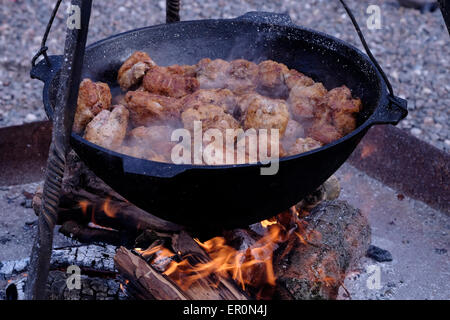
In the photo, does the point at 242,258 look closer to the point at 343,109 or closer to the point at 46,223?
the point at 343,109

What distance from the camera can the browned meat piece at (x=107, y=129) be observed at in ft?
6.75

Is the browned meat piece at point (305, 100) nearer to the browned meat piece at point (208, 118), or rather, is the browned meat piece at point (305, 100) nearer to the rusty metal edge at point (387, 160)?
the browned meat piece at point (208, 118)

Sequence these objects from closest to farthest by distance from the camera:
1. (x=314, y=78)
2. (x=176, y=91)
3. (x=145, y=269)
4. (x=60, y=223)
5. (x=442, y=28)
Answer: (x=145, y=269), (x=176, y=91), (x=314, y=78), (x=60, y=223), (x=442, y=28)

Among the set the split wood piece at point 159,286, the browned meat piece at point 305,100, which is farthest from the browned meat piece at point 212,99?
the split wood piece at point 159,286

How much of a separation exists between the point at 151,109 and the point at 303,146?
0.73m

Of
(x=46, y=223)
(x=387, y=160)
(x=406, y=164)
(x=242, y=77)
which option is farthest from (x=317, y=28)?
(x=46, y=223)

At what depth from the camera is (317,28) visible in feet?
18.3

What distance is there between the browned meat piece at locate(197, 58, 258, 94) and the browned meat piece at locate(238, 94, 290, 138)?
34 cm

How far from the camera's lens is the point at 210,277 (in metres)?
2.10

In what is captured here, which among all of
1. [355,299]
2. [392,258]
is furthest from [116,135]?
[392,258]

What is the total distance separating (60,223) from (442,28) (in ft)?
15.6
